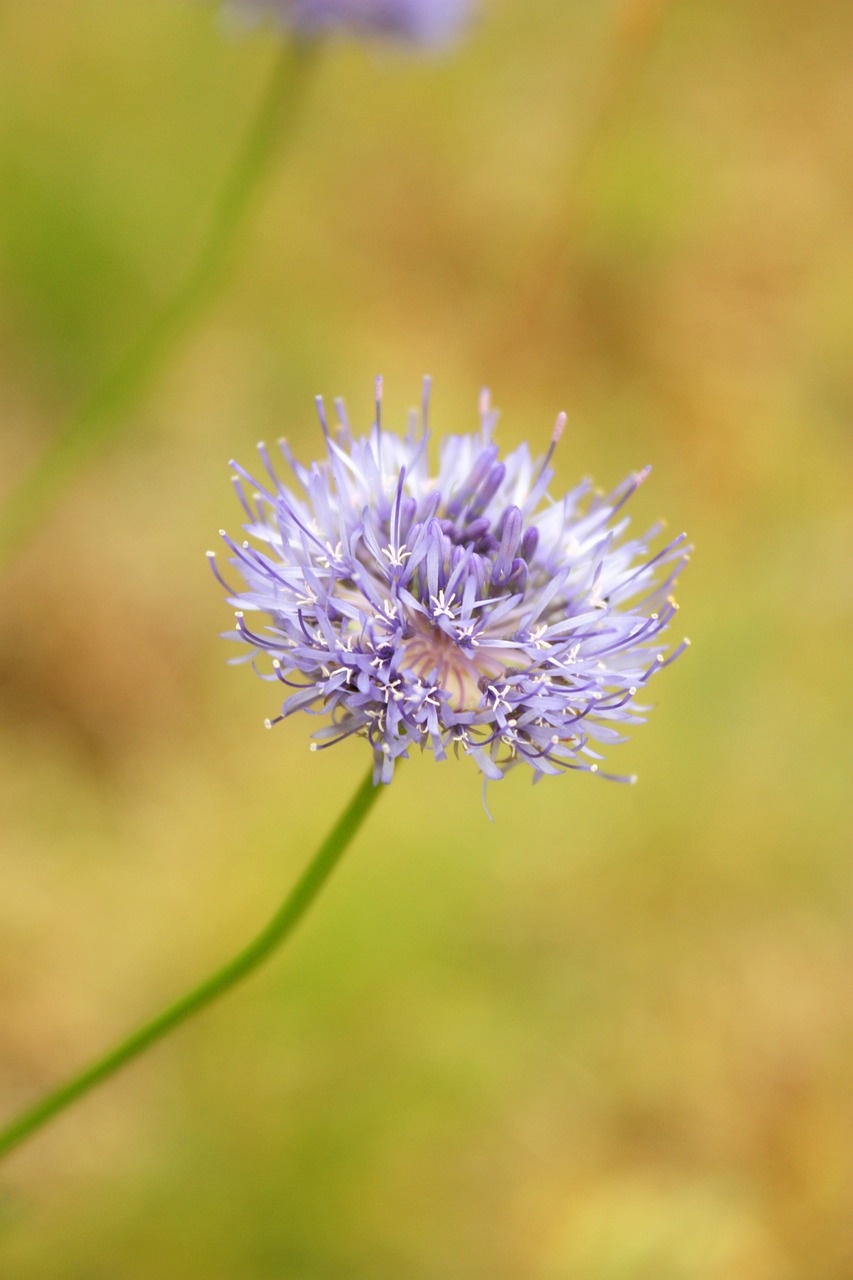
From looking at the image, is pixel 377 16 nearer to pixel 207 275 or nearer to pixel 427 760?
pixel 207 275

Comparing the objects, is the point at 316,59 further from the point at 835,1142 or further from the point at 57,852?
the point at 835,1142

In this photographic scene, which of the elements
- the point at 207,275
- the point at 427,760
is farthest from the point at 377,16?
the point at 427,760

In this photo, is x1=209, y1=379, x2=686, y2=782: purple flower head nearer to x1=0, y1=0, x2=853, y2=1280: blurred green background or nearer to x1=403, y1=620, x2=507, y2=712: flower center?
x1=403, y1=620, x2=507, y2=712: flower center

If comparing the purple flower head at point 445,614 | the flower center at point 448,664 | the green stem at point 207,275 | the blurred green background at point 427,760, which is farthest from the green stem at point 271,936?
the green stem at point 207,275

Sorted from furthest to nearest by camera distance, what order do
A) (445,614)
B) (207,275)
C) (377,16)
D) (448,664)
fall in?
1. (377,16)
2. (207,275)
3. (448,664)
4. (445,614)

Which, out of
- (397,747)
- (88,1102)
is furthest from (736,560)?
(397,747)
